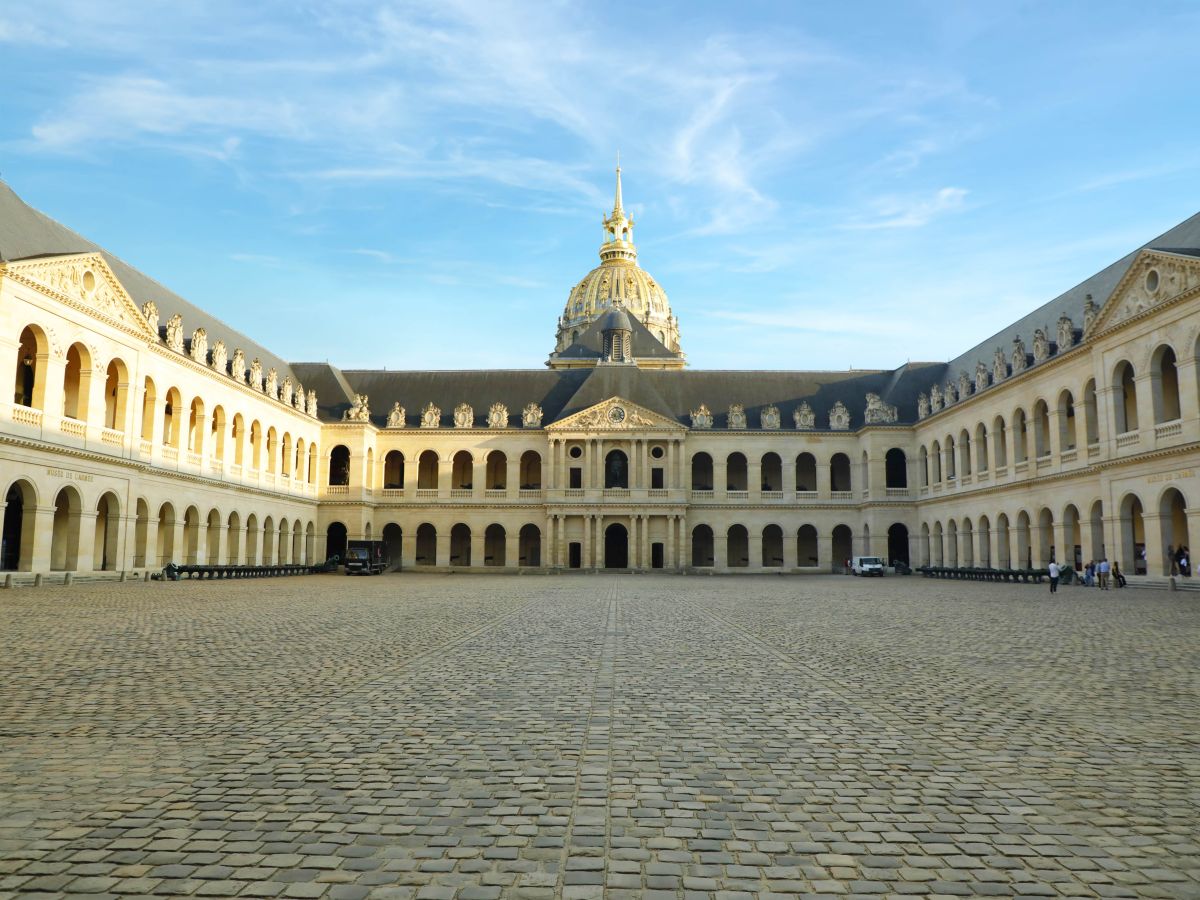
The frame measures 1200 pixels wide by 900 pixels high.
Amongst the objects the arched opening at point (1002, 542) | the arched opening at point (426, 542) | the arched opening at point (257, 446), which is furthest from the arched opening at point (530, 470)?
the arched opening at point (1002, 542)

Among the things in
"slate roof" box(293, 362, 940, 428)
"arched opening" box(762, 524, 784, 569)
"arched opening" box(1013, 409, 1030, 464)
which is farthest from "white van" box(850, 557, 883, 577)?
"slate roof" box(293, 362, 940, 428)

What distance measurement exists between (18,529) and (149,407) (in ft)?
27.8

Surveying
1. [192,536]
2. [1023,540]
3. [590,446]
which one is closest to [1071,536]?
[1023,540]

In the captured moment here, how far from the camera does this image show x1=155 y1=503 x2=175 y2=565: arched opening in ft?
159

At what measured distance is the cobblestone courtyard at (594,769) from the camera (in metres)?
5.64

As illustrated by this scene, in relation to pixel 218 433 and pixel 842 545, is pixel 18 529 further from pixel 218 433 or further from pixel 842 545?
pixel 842 545

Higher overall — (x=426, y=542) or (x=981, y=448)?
(x=981, y=448)

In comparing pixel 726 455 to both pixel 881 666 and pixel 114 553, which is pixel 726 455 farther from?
pixel 881 666

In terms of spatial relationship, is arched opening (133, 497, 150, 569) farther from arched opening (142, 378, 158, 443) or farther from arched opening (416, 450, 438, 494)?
arched opening (416, 450, 438, 494)

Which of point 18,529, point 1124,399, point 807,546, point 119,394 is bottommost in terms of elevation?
point 807,546

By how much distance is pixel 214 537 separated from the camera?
5412 cm

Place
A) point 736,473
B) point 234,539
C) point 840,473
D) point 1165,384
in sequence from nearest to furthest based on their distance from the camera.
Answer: point 1165,384 < point 234,539 < point 840,473 < point 736,473

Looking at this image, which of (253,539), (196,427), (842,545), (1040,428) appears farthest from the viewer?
(842,545)

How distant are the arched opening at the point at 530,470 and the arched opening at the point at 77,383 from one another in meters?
39.5
